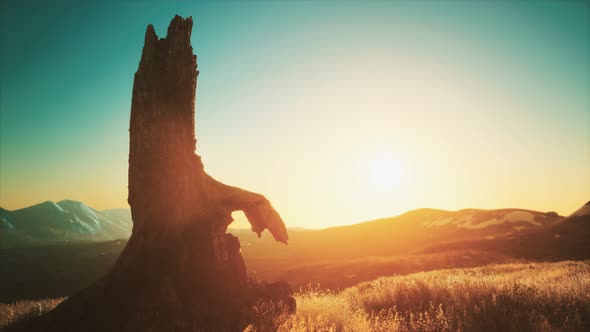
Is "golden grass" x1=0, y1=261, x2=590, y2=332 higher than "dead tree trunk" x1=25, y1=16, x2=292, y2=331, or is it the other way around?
"dead tree trunk" x1=25, y1=16, x2=292, y2=331

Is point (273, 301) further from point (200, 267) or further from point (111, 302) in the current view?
point (111, 302)

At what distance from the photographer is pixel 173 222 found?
9141mm

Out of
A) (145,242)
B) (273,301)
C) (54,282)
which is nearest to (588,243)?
(273,301)

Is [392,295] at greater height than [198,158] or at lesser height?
→ lesser

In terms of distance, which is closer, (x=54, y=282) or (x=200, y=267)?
(x=200, y=267)

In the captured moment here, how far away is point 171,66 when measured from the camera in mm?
9656

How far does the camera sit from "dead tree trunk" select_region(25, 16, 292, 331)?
7602mm

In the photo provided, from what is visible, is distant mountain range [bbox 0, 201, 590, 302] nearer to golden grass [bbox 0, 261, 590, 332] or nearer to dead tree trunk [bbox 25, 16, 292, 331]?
dead tree trunk [bbox 25, 16, 292, 331]

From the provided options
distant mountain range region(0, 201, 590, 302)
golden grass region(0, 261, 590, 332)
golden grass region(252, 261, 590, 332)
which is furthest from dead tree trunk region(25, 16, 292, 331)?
distant mountain range region(0, 201, 590, 302)

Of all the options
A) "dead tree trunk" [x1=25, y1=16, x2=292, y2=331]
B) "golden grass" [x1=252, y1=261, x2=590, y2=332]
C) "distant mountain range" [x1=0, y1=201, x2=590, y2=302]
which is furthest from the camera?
"distant mountain range" [x1=0, y1=201, x2=590, y2=302]

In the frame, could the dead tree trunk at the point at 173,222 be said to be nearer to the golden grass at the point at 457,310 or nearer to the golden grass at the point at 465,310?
the golden grass at the point at 457,310

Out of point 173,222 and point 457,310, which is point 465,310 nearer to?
point 457,310

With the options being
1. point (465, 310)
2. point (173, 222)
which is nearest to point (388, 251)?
point (465, 310)

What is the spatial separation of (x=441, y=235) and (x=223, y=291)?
75.1 metres
